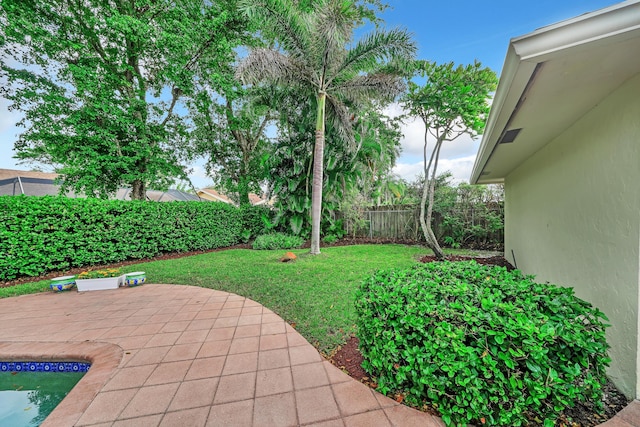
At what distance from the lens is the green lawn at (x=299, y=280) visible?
3.05 metres

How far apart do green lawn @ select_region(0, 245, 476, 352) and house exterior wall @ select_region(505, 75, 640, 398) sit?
85.7 inches

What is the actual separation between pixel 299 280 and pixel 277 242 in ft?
13.9

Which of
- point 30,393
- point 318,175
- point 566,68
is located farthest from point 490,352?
point 318,175

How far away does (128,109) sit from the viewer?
316 inches

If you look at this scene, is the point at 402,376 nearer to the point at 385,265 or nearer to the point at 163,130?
the point at 385,265

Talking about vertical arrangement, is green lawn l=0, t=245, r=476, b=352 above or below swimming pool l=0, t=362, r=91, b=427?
above

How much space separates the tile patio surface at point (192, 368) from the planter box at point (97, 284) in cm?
72

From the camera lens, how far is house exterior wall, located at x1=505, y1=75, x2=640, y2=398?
1728mm

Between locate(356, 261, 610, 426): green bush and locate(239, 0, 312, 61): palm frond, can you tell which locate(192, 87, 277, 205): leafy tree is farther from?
locate(356, 261, 610, 426): green bush

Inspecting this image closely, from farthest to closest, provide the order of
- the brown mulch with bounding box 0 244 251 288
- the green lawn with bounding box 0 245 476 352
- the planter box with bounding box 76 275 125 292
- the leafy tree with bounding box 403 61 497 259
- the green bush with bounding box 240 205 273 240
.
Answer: the green bush with bounding box 240 205 273 240 → the leafy tree with bounding box 403 61 497 259 → the brown mulch with bounding box 0 244 251 288 → the planter box with bounding box 76 275 125 292 → the green lawn with bounding box 0 245 476 352

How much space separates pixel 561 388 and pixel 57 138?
11.8 m

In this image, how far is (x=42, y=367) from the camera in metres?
2.48

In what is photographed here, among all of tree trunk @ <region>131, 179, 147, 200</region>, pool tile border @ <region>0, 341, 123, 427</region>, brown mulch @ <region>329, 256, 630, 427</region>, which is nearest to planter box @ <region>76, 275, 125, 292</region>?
pool tile border @ <region>0, 341, 123, 427</region>

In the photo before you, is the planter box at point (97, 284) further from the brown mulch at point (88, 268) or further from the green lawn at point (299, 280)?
the brown mulch at point (88, 268)
